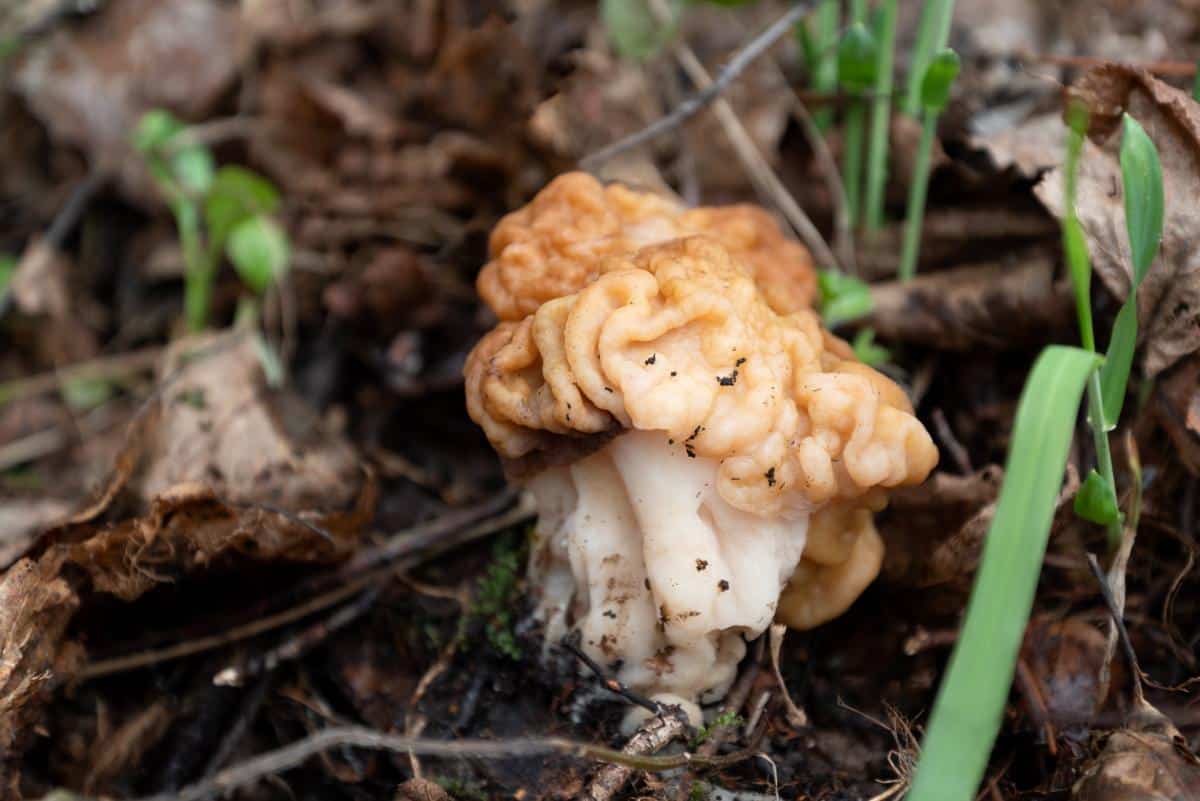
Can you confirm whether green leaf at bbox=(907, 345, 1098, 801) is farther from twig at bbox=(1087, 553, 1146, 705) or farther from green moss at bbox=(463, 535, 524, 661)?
green moss at bbox=(463, 535, 524, 661)

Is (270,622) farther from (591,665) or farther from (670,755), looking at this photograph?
(670,755)

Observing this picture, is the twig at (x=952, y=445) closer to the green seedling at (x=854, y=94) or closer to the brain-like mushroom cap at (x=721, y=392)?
the brain-like mushroom cap at (x=721, y=392)

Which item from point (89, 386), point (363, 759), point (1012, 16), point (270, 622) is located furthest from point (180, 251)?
point (1012, 16)

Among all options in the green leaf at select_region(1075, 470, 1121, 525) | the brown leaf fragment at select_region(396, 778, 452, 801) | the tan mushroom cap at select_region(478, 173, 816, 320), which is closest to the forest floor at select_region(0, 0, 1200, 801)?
the brown leaf fragment at select_region(396, 778, 452, 801)

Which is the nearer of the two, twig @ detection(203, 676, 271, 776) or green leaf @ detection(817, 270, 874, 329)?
twig @ detection(203, 676, 271, 776)

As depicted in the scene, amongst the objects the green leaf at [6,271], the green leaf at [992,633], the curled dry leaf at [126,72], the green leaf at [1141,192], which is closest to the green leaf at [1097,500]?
the green leaf at [1141,192]

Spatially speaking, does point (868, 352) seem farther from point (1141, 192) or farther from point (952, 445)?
point (1141, 192)

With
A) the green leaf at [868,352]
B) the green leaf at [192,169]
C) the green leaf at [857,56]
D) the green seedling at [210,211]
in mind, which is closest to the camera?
the green leaf at [868,352]
